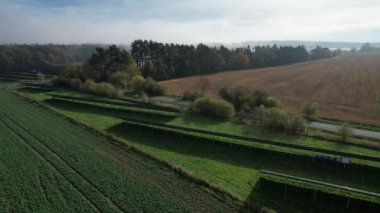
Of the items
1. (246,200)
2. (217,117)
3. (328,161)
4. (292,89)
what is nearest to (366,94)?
(292,89)

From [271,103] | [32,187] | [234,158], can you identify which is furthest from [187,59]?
[32,187]

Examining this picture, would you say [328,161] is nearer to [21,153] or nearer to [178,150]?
[178,150]

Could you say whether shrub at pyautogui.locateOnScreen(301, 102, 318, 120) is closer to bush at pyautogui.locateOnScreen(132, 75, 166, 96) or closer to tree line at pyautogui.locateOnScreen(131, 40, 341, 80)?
bush at pyautogui.locateOnScreen(132, 75, 166, 96)

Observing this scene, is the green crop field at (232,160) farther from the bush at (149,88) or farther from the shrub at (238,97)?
the bush at (149,88)

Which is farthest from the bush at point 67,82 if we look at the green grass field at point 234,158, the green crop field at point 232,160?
the green crop field at point 232,160

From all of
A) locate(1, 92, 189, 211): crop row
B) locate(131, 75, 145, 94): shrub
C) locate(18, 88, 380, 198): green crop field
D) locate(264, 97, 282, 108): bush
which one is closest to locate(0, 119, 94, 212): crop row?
locate(1, 92, 189, 211): crop row

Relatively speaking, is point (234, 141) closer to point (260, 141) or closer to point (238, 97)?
point (260, 141)
